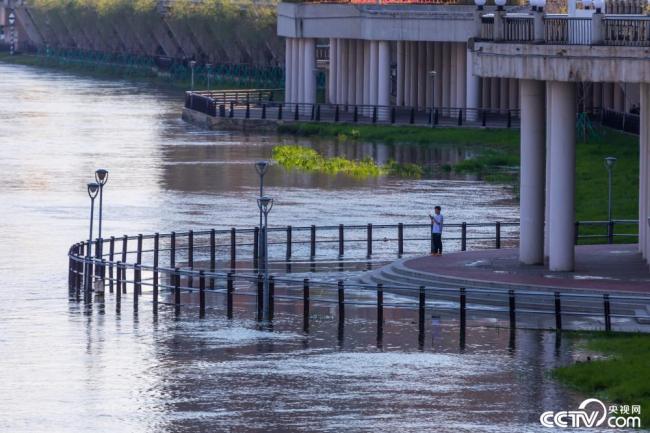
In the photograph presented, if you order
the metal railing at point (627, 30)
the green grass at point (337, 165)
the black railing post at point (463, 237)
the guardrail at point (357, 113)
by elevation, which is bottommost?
the black railing post at point (463, 237)

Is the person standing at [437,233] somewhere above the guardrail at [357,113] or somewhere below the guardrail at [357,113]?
below

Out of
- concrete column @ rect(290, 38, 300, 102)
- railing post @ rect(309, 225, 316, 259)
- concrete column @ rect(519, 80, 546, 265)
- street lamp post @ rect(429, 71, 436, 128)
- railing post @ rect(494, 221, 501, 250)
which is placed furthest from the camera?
concrete column @ rect(290, 38, 300, 102)

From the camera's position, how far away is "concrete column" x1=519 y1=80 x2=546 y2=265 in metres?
43.2

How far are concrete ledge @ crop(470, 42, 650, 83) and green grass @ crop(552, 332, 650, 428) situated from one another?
6.66m

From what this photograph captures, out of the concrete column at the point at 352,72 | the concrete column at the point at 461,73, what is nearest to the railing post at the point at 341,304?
the concrete column at the point at 461,73

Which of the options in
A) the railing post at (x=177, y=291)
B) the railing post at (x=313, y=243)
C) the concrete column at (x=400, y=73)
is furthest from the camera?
the concrete column at (x=400, y=73)

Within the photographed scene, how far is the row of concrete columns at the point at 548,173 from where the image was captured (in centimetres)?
4184

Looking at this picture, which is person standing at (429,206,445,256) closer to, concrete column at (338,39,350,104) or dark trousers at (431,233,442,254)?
dark trousers at (431,233,442,254)

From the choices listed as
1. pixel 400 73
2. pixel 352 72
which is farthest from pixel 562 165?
pixel 352 72

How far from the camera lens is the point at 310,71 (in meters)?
110

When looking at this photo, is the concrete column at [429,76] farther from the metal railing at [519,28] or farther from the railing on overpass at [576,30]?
the railing on overpass at [576,30]

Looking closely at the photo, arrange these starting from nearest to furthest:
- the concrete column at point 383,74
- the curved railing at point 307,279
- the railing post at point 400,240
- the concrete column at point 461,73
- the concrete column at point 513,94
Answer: the curved railing at point 307,279
the railing post at point 400,240
the concrete column at point 461,73
the concrete column at point 513,94
the concrete column at point 383,74

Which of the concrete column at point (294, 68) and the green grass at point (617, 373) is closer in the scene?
the green grass at point (617, 373)

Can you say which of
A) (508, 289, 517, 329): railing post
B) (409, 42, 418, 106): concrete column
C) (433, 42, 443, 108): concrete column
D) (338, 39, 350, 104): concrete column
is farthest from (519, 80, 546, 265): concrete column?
(338, 39, 350, 104): concrete column
